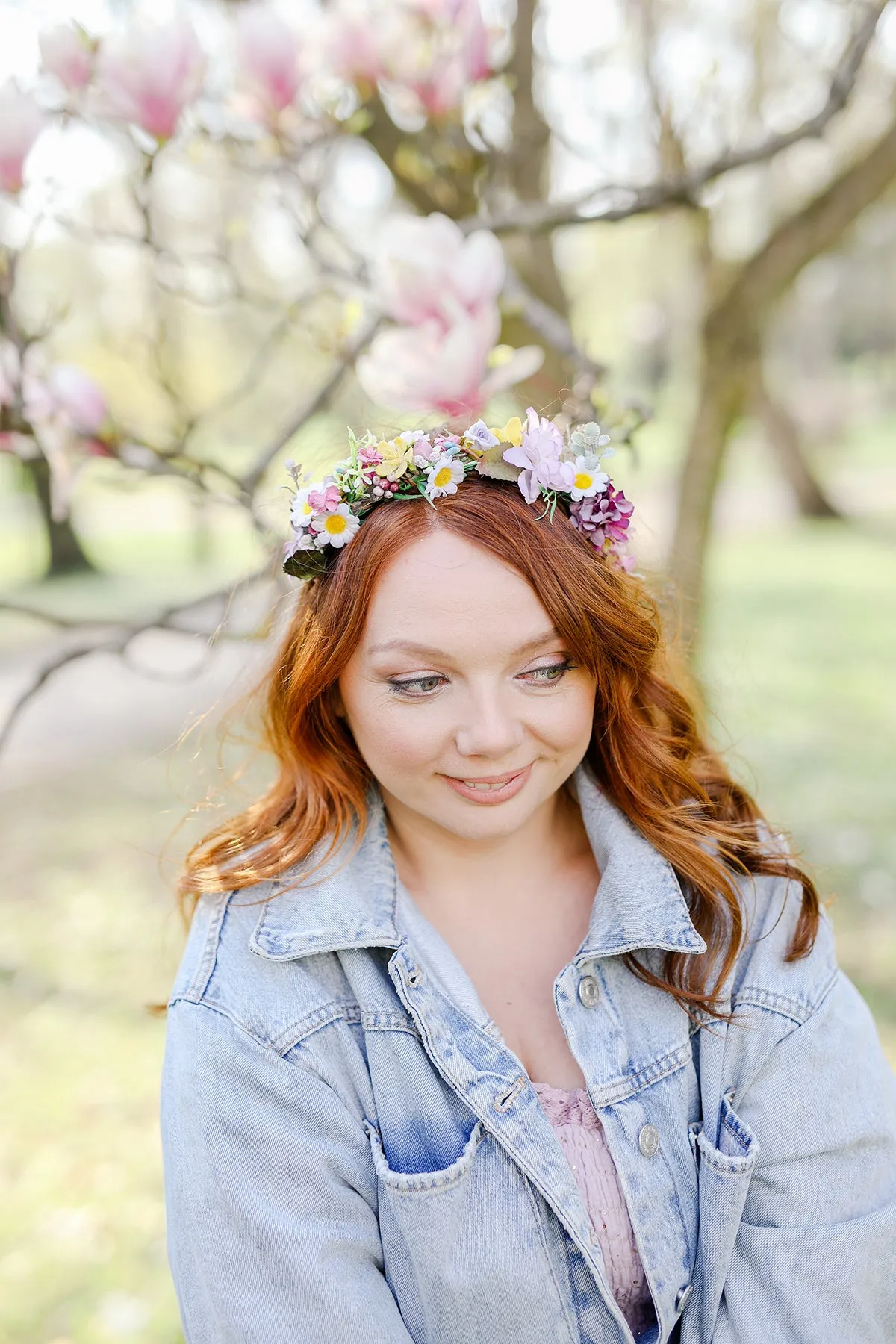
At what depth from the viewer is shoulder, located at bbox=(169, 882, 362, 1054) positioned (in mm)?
1498

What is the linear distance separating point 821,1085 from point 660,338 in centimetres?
2018

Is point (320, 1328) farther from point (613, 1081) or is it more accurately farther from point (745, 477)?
point (745, 477)

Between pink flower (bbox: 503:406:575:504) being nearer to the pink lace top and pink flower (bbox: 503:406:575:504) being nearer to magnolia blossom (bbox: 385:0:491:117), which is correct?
the pink lace top

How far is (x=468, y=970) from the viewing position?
169cm

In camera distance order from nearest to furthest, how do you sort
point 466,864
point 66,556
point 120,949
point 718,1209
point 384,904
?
point 718,1209, point 384,904, point 466,864, point 120,949, point 66,556

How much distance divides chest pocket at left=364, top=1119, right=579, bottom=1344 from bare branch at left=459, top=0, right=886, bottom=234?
62.0 inches

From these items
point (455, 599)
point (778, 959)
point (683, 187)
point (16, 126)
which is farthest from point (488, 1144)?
point (683, 187)

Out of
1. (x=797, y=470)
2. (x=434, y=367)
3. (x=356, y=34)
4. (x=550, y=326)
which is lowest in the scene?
(x=434, y=367)

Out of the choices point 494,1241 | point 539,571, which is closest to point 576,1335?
point 494,1241

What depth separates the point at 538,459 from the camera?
1.48 metres

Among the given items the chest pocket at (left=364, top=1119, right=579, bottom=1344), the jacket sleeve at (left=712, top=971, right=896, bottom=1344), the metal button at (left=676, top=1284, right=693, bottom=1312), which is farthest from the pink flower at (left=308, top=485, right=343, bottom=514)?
the metal button at (left=676, top=1284, right=693, bottom=1312)

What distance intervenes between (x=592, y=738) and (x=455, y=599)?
452mm

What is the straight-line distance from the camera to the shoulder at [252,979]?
150 centimetres

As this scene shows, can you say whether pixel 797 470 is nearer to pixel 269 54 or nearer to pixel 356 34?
pixel 356 34
